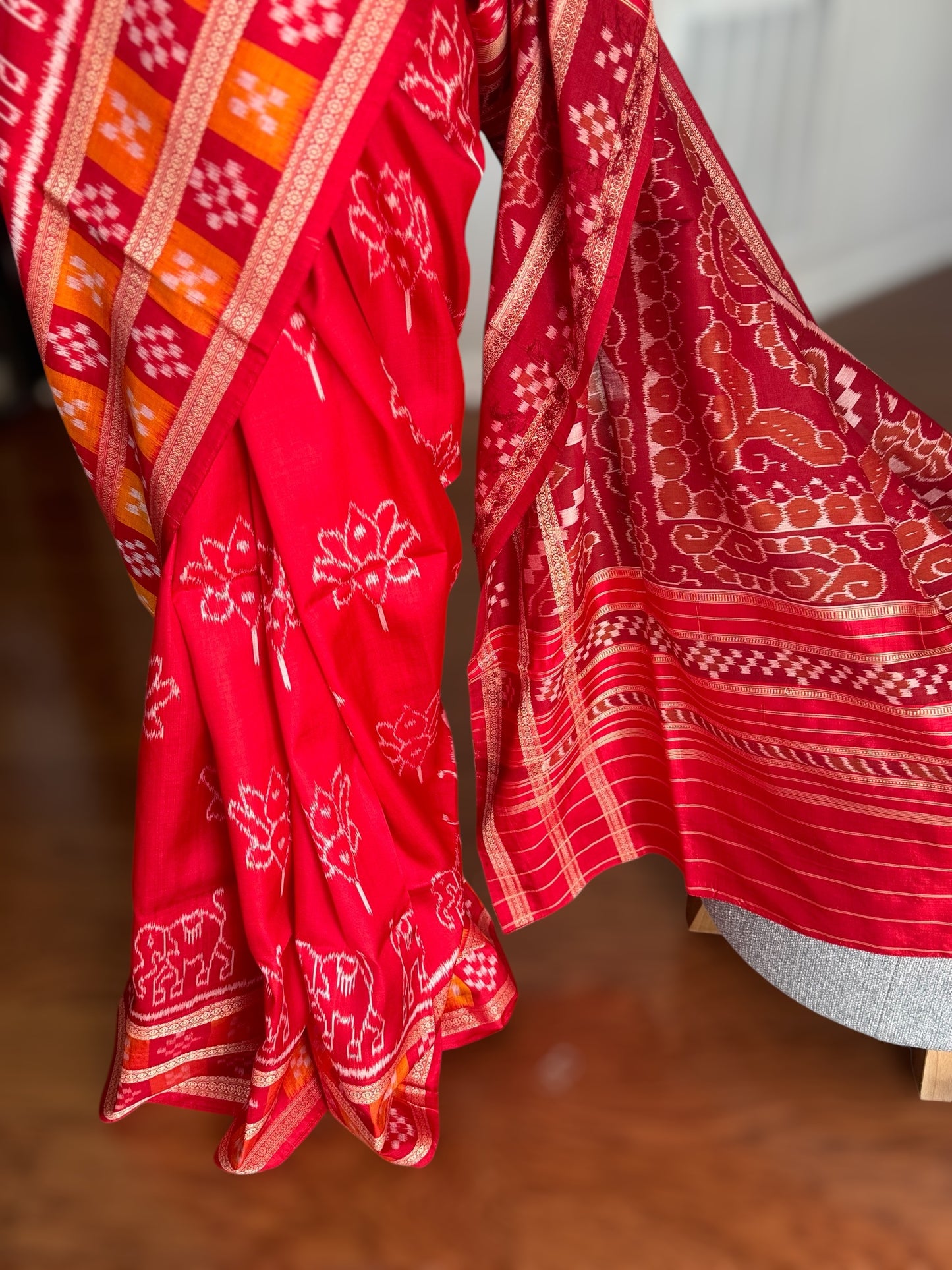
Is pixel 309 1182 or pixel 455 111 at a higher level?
pixel 455 111

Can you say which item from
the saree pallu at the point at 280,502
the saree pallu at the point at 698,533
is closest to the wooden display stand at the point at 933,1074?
the saree pallu at the point at 698,533

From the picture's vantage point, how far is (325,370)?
800 mm

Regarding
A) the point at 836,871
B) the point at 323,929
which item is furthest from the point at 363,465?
the point at 836,871

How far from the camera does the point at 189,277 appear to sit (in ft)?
2.44

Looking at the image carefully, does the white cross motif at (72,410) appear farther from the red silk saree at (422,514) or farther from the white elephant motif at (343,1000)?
the white elephant motif at (343,1000)

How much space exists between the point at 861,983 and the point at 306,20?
870mm

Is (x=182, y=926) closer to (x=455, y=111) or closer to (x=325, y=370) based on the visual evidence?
(x=325, y=370)

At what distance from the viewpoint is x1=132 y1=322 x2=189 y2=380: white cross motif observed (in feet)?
2.51

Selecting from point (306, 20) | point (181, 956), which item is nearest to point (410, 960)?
point (181, 956)

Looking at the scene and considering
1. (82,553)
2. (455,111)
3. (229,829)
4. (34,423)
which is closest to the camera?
(455,111)

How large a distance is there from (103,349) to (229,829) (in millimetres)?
367

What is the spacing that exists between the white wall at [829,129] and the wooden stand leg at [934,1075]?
1966 mm

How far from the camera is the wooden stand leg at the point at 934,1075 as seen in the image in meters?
1.06

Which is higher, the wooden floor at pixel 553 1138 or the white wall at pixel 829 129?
the white wall at pixel 829 129
